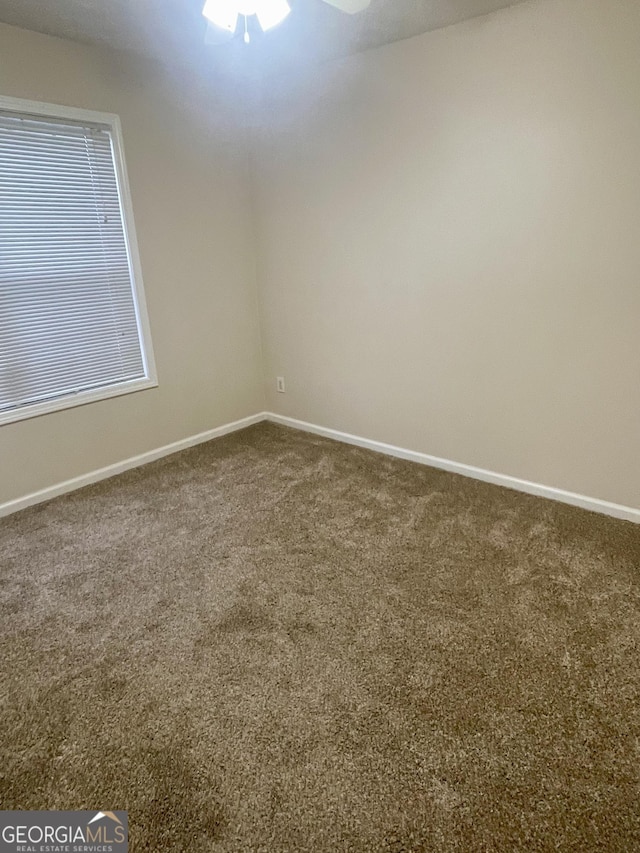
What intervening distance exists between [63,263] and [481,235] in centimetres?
227

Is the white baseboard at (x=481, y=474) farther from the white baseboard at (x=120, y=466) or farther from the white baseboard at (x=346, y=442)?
the white baseboard at (x=120, y=466)

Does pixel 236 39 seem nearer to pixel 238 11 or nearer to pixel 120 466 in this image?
pixel 238 11

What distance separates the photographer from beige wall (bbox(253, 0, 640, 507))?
7.43 ft

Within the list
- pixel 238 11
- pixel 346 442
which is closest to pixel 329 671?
pixel 346 442

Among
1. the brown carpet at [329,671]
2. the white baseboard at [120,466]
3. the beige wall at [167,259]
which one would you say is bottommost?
the brown carpet at [329,671]

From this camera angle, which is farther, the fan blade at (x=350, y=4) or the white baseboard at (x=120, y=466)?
the white baseboard at (x=120, y=466)

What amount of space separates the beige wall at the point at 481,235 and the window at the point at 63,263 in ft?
3.58

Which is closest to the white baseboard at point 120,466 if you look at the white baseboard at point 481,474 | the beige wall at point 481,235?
the white baseboard at point 481,474

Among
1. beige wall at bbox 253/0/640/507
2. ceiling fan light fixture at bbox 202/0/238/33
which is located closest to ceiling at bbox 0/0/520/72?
beige wall at bbox 253/0/640/507

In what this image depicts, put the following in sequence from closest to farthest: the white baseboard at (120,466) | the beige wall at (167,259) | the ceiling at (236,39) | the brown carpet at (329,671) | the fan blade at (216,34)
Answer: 1. the brown carpet at (329,671)
2. the fan blade at (216,34)
3. the ceiling at (236,39)
4. the beige wall at (167,259)
5. the white baseboard at (120,466)

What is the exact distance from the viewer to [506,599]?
6.72 feet

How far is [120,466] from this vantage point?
3305 millimetres

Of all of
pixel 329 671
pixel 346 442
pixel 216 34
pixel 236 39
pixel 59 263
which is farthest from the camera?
pixel 346 442

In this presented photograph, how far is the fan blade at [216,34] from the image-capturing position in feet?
6.12
